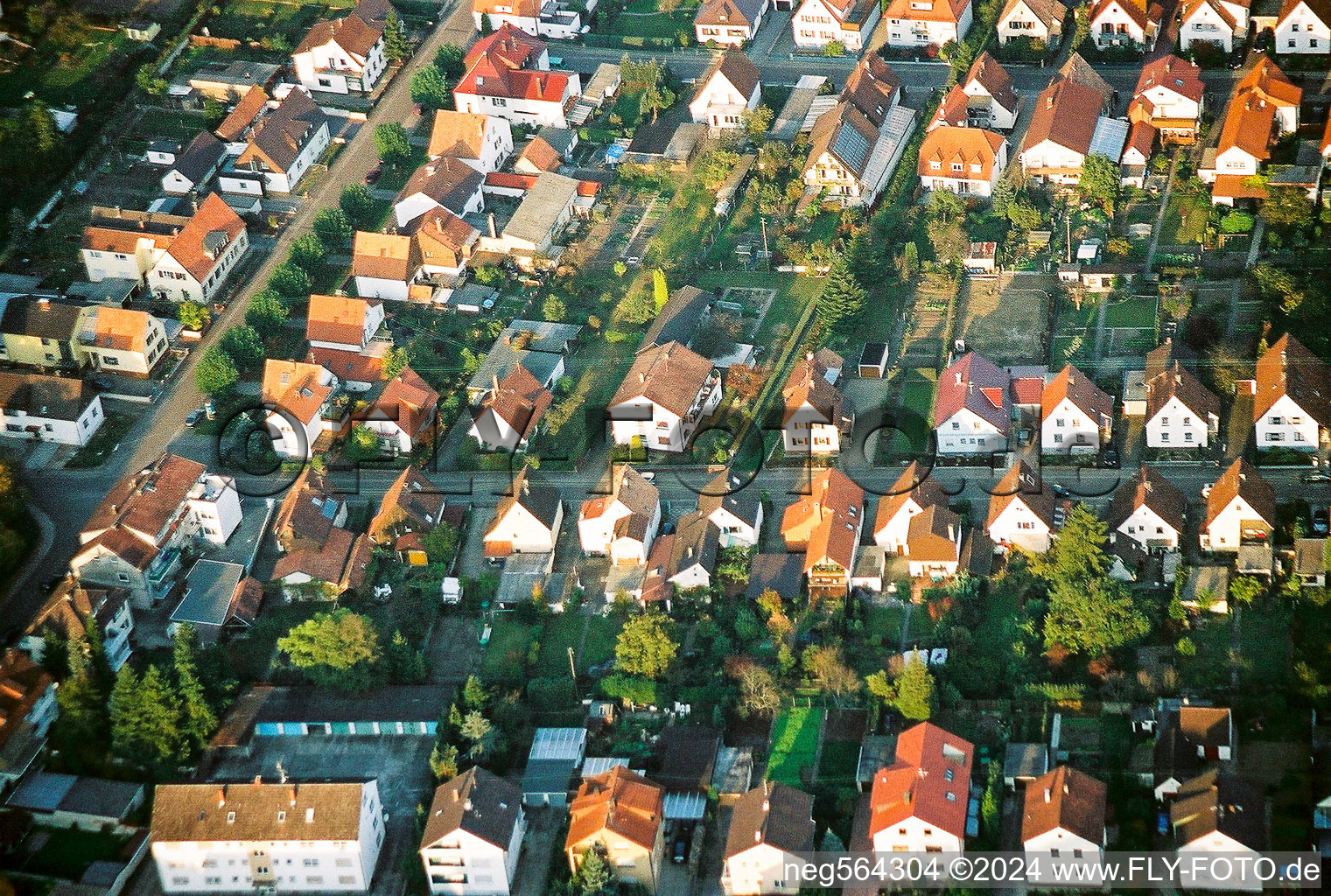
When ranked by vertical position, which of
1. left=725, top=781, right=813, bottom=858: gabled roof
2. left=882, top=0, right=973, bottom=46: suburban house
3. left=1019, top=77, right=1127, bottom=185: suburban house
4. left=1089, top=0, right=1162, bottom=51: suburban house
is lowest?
left=725, top=781, right=813, bottom=858: gabled roof

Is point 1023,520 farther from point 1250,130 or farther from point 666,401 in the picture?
point 1250,130

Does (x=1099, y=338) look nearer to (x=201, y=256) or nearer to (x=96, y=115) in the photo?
(x=201, y=256)

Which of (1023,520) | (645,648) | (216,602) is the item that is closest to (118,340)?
(216,602)

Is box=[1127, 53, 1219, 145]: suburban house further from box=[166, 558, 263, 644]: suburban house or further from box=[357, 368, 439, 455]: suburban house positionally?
box=[166, 558, 263, 644]: suburban house

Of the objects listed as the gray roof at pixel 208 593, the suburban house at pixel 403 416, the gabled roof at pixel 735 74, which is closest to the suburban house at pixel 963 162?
the gabled roof at pixel 735 74

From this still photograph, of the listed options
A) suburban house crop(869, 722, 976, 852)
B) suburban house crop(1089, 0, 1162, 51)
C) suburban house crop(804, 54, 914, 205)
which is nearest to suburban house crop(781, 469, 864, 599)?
suburban house crop(869, 722, 976, 852)

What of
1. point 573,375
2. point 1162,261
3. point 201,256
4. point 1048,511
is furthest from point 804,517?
point 201,256
